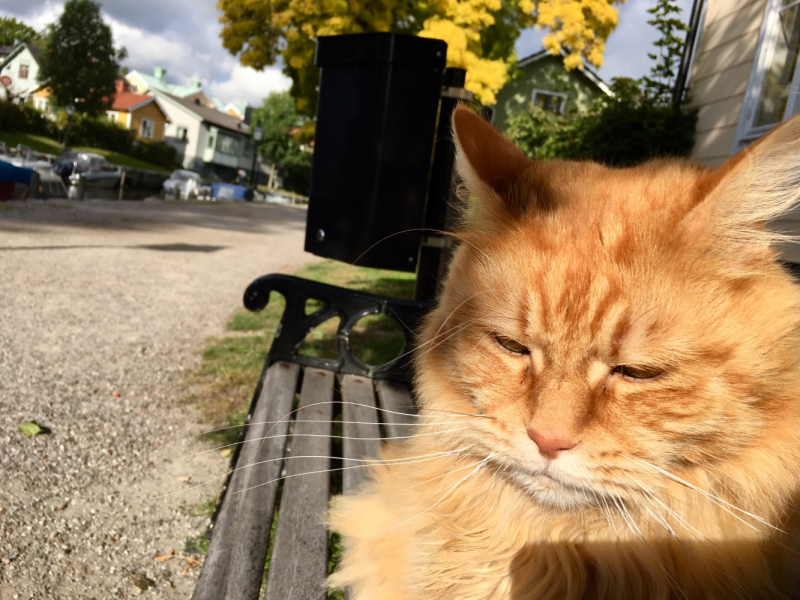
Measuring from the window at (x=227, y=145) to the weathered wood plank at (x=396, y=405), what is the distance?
65359mm

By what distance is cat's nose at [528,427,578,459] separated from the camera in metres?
1.14

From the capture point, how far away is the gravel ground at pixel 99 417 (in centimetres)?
221

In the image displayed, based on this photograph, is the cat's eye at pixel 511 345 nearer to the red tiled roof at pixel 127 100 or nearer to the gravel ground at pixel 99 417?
the gravel ground at pixel 99 417

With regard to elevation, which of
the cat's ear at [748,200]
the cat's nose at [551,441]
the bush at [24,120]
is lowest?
the cat's nose at [551,441]

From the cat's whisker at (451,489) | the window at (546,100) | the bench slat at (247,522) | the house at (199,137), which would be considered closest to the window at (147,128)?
the house at (199,137)

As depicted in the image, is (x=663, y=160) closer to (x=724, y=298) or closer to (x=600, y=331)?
(x=724, y=298)

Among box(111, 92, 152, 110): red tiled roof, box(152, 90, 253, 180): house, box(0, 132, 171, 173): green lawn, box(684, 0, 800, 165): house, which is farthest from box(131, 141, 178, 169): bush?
box(684, 0, 800, 165): house

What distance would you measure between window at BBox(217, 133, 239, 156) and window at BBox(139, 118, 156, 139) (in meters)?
6.73

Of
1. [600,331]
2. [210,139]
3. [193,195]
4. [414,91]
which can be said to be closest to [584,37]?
[414,91]

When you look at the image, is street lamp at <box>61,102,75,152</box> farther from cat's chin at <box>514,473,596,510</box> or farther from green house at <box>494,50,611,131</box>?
cat's chin at <box>514,473,596,510</box>

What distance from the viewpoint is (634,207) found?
1291mm

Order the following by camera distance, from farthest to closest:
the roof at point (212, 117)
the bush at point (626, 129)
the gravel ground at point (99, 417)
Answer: the roof at point (212, 117), the bush at point (626, 129), the gravel ground at point (99, 417)

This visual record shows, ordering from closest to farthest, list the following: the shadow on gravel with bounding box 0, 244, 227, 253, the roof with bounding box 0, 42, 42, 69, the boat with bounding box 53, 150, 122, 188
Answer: the shadow on gravel with bounding box 0, 244, 227, 253, the boat with bounding box 53, 150, 122, 188, the roof with bounding box 0, 42, 42, 69

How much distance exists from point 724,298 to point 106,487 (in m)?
2.76
